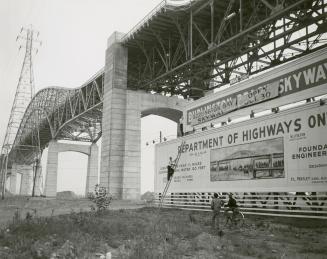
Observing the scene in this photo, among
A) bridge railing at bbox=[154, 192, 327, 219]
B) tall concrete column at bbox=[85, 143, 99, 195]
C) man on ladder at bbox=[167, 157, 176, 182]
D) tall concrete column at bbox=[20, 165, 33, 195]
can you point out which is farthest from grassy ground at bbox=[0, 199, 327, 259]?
tall concrete column at bbox=[20, 165, 33, 195]

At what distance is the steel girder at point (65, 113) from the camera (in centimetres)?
5409

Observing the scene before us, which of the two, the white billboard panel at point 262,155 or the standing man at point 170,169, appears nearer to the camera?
the white billboard panel at point 262,155

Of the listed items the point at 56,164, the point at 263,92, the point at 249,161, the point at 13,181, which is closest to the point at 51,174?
the point at 56,164

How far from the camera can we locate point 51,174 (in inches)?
2616

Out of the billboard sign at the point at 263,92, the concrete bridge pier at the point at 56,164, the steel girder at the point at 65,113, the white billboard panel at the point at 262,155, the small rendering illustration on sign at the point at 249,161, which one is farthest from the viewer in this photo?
the concrete bridge pier at the point at 56,164

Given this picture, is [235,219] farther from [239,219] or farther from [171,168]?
[171,168]

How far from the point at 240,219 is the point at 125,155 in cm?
1971

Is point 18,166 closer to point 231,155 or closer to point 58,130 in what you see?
point 58,130

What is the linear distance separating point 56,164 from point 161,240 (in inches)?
2314

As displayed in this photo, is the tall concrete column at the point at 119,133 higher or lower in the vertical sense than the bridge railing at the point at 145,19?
lower

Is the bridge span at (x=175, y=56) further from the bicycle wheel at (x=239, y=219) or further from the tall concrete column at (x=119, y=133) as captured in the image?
the bicycle wheel at (x=239, y=219)

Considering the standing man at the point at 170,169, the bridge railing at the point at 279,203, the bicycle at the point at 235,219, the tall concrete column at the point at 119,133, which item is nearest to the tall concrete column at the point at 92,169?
the tall concrete column at the point at 119,133

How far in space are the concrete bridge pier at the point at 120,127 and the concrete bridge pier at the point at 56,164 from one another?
3225 centimetres

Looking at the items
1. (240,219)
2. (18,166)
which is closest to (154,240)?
(240,219)
